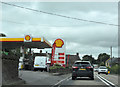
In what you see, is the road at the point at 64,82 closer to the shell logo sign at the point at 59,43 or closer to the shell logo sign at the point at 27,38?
the shell logo sign at the point at 59,43

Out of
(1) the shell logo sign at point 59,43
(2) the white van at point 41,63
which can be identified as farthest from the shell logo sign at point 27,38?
(2) the white van at point 41,63

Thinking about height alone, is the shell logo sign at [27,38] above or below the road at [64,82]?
above

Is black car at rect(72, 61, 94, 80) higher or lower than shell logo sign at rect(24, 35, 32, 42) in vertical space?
lower

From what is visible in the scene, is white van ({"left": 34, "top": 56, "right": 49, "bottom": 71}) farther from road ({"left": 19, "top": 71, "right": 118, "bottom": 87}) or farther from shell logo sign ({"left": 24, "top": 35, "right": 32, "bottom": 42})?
road ({"left": 19, "top": 71, "right": 118, "bottom": 87})

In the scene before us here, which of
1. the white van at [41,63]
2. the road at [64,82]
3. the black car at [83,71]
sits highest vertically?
the white van at [41,63]

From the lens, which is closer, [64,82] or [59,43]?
[64,82]

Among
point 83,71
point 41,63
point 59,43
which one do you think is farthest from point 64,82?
point 59,43

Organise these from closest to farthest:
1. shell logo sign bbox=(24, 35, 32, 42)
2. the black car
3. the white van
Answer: the black car, the white van, shell logo sign bbox=(24, 35, 32, 42)

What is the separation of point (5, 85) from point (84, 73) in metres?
10.1

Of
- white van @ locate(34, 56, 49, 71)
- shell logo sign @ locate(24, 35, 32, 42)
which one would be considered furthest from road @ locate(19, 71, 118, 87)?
shell logo sign @ locate(24, 35, 32, 42)

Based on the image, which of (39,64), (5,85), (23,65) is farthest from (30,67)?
(5,85)

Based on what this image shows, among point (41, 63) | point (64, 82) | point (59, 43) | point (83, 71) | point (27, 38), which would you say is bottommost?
point (64, 82)

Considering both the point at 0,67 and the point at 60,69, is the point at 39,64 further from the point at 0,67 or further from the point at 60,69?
the point at 0,67

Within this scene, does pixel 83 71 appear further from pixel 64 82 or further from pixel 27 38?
pixel 27 38
